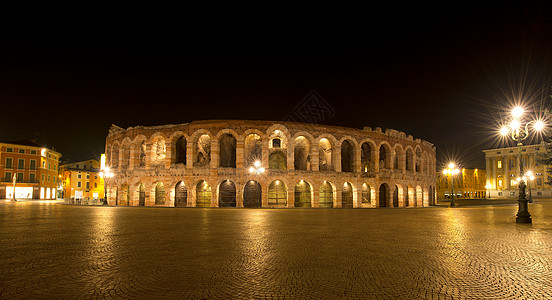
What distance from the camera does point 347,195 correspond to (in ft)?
117

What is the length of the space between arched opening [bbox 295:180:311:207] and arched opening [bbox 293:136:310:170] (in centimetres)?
237

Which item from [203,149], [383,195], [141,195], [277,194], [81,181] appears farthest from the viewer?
[81,181]

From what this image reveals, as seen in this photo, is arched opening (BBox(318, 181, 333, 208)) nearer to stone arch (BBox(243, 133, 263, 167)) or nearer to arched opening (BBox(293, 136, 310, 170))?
arched opening (BBox(293, 136, 310, 170))

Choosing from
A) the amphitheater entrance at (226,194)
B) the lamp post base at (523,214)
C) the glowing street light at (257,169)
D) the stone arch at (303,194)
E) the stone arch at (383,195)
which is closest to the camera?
the lamp post base at (523,214)

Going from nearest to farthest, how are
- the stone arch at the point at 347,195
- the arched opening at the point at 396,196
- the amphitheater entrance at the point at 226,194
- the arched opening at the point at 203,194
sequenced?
the amphitheater entrance at the point at 226,194
the arched opening at the point at 203,194
the stone arch at the point at 347,195
the arched opening at the point at 396,196

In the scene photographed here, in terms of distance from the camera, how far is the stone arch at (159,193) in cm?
3464

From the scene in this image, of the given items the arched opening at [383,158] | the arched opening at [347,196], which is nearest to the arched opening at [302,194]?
the arched opening at [347,196]

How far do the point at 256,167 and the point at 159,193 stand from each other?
38.4ft

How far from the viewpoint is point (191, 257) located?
6.90 meters

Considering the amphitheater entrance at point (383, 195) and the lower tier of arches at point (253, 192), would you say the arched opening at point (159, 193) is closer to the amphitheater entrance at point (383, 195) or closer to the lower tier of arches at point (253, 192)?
the lower tier of arches at point (253, 192)

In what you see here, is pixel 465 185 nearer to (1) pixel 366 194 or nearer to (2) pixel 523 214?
(1) pixel 366 194

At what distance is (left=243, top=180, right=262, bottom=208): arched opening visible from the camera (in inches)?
1298

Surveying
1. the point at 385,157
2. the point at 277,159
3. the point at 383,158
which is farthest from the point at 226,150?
the point at 383,158

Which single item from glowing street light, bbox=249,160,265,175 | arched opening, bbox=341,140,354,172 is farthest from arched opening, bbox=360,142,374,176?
glowing street light, bbox=249,160,265,175
